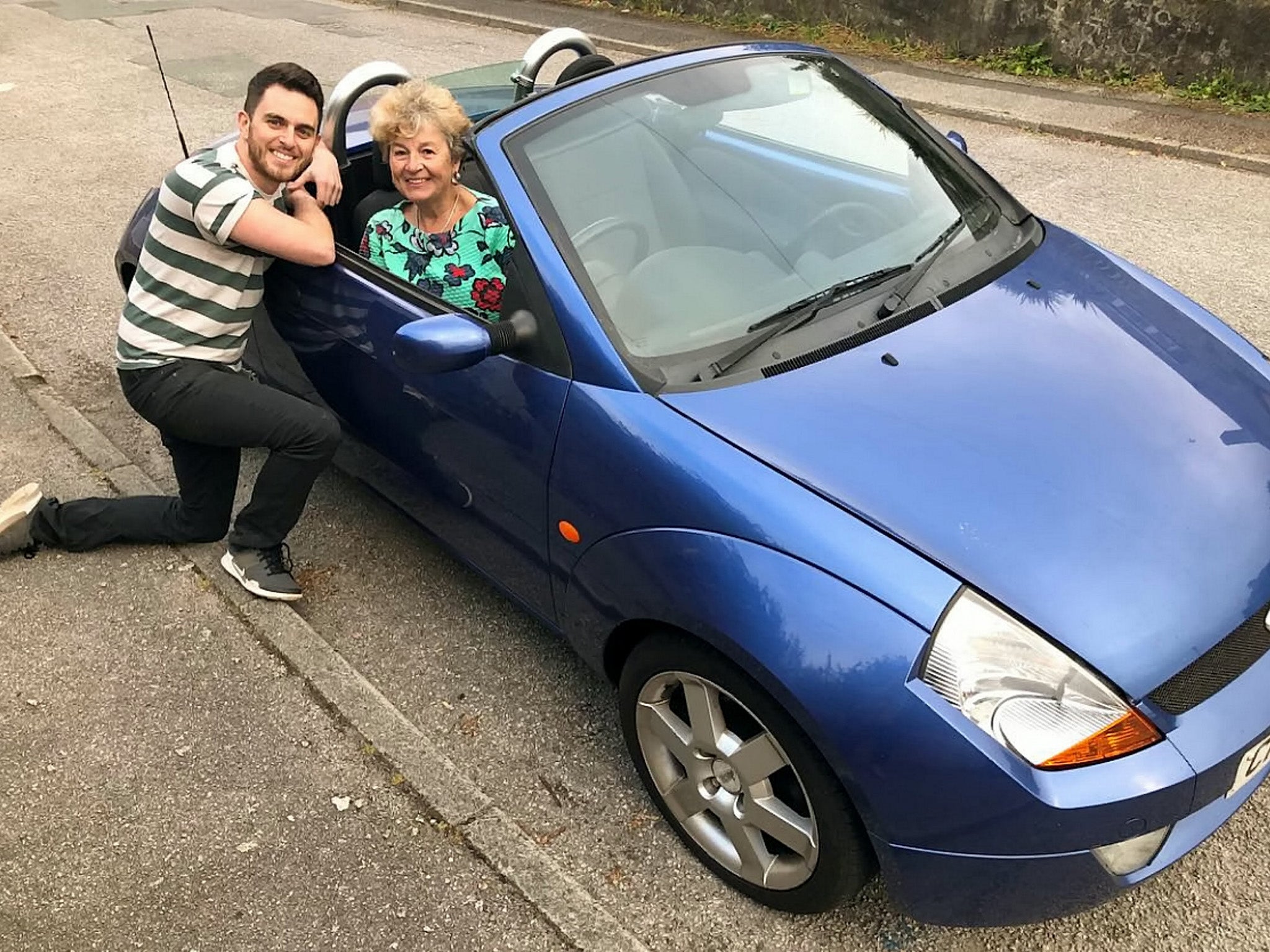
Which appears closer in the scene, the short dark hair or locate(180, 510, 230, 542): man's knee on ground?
the short dark hair

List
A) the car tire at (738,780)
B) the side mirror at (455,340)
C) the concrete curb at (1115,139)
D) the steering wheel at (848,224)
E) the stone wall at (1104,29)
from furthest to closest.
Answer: the stone wall at (1104,29) → the concrete curb at (1115,139) → the steering wheel at (848,224) → the side mirror at (455,340) → the car tire at (738,780)

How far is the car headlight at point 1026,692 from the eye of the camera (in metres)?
1.83

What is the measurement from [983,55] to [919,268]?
314 inches

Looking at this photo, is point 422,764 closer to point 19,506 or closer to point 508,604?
point 508,604

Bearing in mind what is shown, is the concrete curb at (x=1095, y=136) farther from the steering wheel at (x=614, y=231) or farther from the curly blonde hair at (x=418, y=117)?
the steering wheel at (x=614, y=231)

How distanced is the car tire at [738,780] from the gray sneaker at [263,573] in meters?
1.42

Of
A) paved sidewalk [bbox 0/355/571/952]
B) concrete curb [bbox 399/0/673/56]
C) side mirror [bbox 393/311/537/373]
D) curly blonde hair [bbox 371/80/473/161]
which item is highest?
curly blonde hair [bbox 371/80/473/161]

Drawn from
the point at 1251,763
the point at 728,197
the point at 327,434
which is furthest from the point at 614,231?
the point at 1251,763

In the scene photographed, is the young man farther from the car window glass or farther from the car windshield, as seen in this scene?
the car window glass

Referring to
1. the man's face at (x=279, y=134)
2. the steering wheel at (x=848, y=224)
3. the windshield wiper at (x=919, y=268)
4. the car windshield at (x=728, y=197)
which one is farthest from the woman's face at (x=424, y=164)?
the windshield wiper at (x=919, y=268)

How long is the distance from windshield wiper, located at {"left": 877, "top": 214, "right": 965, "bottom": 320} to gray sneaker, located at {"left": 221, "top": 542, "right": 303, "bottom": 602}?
208 centimetres

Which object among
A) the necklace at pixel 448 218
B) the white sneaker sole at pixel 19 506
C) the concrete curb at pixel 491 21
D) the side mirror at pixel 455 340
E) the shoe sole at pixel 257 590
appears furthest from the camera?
the concrete curb at pixel 491 21

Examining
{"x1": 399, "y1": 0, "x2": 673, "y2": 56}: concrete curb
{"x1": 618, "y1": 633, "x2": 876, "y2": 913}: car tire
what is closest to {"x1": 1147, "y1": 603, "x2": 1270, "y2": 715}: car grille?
{"x1": 618, "y1": 633, "x2": 876, "y2": 913}: car tire

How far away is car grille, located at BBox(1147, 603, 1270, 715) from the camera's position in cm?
188
